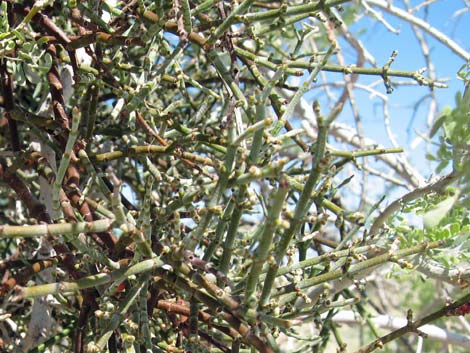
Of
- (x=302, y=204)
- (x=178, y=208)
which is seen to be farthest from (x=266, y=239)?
(x=178, y=208)

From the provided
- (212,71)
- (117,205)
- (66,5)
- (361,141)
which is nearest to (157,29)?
(66,5)

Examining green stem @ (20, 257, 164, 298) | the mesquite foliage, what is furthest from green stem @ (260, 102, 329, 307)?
green stem @ (20, 257, 164, 298)

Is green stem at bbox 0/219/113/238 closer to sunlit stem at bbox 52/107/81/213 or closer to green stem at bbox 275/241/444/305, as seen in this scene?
sunlit stem at bbox 52/107/81/213

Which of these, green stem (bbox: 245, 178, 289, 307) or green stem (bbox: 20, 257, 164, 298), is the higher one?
green stem (bbox: 20, 257, 164, 298)

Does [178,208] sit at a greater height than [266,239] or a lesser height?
greater

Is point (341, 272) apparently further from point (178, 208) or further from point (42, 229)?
point (42, 229)

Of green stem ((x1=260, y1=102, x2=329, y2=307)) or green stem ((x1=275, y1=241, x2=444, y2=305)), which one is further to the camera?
green stem ((x1=275, y1=241, x2=444, y2=305))

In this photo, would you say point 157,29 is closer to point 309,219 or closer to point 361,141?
point 309,219

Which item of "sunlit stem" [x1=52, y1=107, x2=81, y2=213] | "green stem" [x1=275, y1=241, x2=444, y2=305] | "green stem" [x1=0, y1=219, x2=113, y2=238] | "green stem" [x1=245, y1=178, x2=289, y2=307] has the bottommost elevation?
"green stem" [x1=245, y1=178, x2=289, y2=307]

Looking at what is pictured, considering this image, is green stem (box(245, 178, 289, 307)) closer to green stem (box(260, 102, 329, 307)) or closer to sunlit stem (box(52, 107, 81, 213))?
green stem (box(260, 102, 329, 307))

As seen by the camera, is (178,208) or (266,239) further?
(178,208)

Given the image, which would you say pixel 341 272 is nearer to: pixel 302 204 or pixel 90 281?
pixel 302 204

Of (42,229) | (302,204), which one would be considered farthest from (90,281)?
(302,204)

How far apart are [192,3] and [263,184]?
0.33 m
